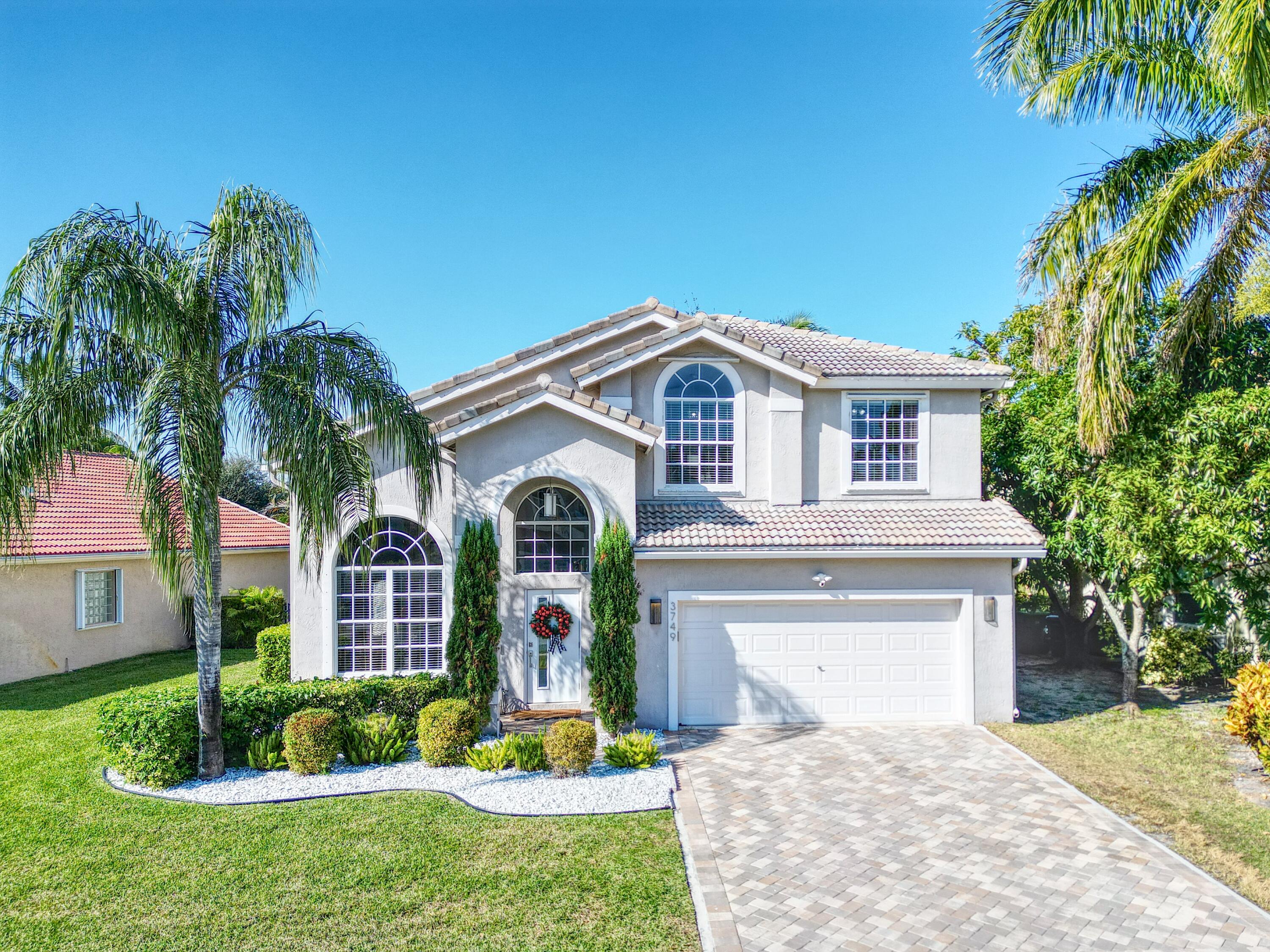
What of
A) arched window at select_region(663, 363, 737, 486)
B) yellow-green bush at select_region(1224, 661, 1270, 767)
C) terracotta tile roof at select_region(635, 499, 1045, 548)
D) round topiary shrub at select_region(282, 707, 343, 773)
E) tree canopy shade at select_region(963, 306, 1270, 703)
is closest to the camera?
round topiary shrub at select_region(282, 707, 343, 773)

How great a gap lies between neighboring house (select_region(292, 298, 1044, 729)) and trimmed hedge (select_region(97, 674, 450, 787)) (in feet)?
5.05

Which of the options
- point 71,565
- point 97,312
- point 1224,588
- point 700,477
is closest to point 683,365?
point 700,477

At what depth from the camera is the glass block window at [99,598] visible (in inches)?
763

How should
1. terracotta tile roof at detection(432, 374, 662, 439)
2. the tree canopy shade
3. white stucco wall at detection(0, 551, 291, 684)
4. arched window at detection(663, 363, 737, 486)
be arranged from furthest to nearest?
white stucco wall at detection(0, 551, 291, 684) → arched window at detection(663, 363, 737, 486) → terracotta tile roof at detection(432, 374, 662, 439) → the tree canopy shade

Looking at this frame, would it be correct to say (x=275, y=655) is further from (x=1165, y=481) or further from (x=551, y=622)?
(x=1165, y=481)

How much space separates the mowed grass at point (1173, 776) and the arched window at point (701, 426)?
23.8 ft

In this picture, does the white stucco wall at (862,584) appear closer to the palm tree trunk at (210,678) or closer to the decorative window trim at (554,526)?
the decorative window trim at (554,526)

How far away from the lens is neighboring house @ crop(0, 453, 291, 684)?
17.8m

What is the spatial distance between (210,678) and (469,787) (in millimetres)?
4186

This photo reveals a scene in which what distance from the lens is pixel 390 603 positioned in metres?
13.9

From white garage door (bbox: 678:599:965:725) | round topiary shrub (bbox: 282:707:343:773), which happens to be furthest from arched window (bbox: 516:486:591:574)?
round topiary shrub (bbox: 282:707:343:773)

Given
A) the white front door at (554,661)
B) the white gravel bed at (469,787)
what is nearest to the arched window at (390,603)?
the white front door at (554,661)

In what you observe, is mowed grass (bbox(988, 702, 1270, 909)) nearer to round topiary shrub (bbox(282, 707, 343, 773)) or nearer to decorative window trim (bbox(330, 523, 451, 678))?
decorative window trim (bbox(330, 523, 451, 678))

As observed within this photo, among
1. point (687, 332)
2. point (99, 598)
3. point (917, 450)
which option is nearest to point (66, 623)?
point (99, 598)
